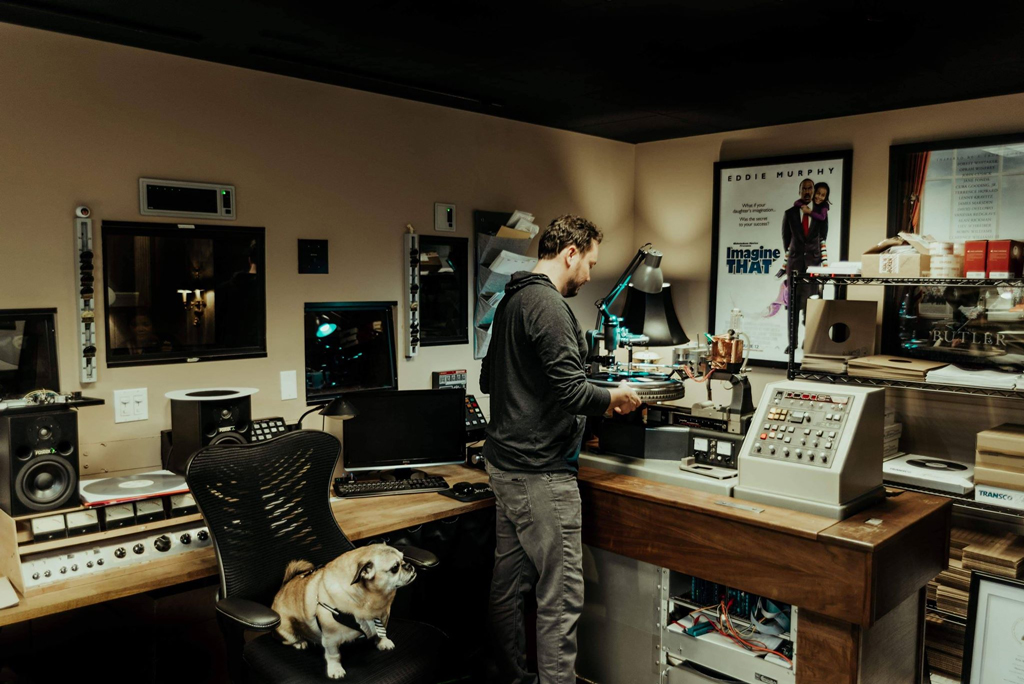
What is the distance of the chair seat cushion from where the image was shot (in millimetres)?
2137

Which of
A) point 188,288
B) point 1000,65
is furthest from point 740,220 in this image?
point 188,288

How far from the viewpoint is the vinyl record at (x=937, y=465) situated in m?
3.59

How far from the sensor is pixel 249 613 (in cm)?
206

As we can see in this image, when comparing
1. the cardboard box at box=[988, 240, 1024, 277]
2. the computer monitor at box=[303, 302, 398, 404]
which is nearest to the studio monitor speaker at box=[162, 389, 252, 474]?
the computer monitor at box=[303, 302, 398, 404]

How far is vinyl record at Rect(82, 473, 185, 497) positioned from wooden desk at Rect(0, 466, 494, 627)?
0.80ft

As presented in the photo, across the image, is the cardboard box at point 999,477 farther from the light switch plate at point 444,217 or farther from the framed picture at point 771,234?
the light switch plate at point 444,217

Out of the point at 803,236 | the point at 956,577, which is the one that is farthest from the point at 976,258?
the point at 956,577

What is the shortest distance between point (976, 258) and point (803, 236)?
1.22 meters

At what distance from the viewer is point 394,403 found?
3.37 m

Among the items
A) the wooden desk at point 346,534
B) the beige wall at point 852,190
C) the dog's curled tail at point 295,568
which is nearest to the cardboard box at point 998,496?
the beige wall at point 852,190

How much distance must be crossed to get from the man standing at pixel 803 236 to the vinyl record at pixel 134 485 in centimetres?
331

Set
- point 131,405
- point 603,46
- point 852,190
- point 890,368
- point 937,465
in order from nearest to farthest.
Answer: point 603,46
point 131,405
point 890,368
point 937,465
point 852,190

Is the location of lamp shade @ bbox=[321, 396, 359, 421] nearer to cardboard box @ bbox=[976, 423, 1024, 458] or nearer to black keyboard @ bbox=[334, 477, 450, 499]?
black keyboard @ bbox=[334, 477, 450, 499]

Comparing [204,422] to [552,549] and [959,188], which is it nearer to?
[552,549]
